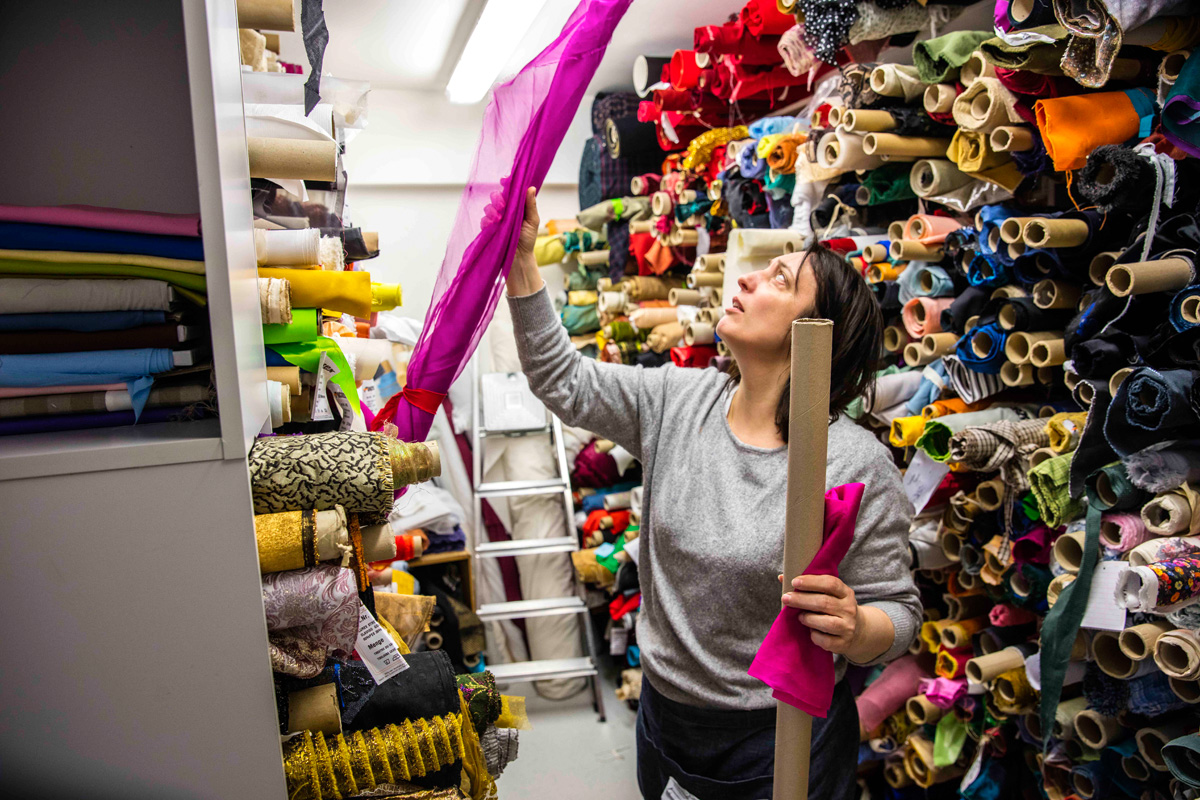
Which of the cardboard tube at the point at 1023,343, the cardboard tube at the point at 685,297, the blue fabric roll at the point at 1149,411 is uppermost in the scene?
the cardboard tube at the point at 685,297

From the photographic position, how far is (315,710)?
730 millimetres

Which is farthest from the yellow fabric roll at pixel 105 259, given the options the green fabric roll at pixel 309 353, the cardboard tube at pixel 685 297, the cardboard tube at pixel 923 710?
the cardboard tube at pixel 685 297

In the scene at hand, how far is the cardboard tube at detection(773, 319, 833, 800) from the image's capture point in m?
0.65

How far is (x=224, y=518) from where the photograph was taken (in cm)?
59

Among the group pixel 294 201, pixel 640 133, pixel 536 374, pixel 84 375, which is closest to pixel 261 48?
pixel 294 201

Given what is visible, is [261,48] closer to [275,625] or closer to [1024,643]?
[275,625]

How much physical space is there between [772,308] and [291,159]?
28.6 inches

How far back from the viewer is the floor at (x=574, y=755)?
2490 millimetres

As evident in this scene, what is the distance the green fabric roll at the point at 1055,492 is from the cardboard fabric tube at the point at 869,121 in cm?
77

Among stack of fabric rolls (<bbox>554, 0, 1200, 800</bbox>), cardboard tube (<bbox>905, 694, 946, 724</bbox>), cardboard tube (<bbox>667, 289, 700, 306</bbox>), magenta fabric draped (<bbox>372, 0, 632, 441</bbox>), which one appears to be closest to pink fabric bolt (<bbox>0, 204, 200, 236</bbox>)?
magenta fabric draped (<bbox>372, 0, 632, 441</bbox>)

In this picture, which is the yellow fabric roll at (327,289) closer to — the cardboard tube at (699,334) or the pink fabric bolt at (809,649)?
the pink fabric bolt at (809,649)

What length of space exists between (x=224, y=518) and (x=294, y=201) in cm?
70

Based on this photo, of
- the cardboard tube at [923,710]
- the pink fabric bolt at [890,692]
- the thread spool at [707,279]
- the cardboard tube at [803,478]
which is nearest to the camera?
the cardboard tube at [803,478]

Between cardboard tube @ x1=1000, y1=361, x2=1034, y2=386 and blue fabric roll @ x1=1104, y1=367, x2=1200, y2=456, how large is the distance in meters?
0.30
